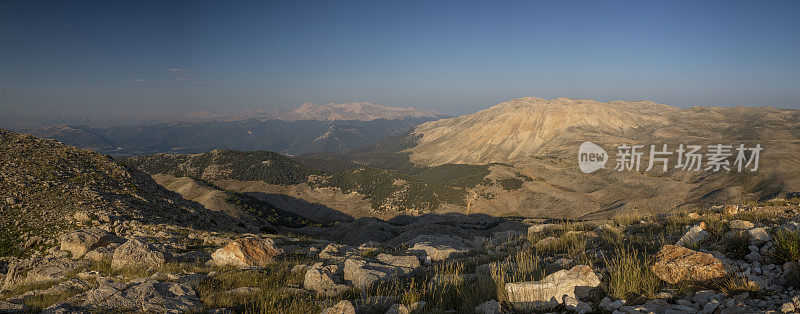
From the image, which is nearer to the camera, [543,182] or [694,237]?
[694,237]

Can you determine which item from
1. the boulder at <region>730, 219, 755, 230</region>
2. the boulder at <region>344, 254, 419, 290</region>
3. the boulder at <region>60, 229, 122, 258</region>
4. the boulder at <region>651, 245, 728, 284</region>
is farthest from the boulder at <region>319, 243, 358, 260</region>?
the boulder at <region>730, 219, 755, 230</region>

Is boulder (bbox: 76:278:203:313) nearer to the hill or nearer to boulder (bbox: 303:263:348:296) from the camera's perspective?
boulder (bbox: 303:263:348:296)

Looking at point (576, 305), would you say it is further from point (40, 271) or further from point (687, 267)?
point (40, 271)

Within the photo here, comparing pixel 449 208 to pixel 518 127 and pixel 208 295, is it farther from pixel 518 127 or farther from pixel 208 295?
pixel 518 127

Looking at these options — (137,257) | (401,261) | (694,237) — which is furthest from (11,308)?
(694,237)

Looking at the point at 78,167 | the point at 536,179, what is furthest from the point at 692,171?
the point at 78,167

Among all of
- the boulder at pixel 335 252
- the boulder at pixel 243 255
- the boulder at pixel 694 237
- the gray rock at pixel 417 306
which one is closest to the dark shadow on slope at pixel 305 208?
the boulder at pixel 335 252
